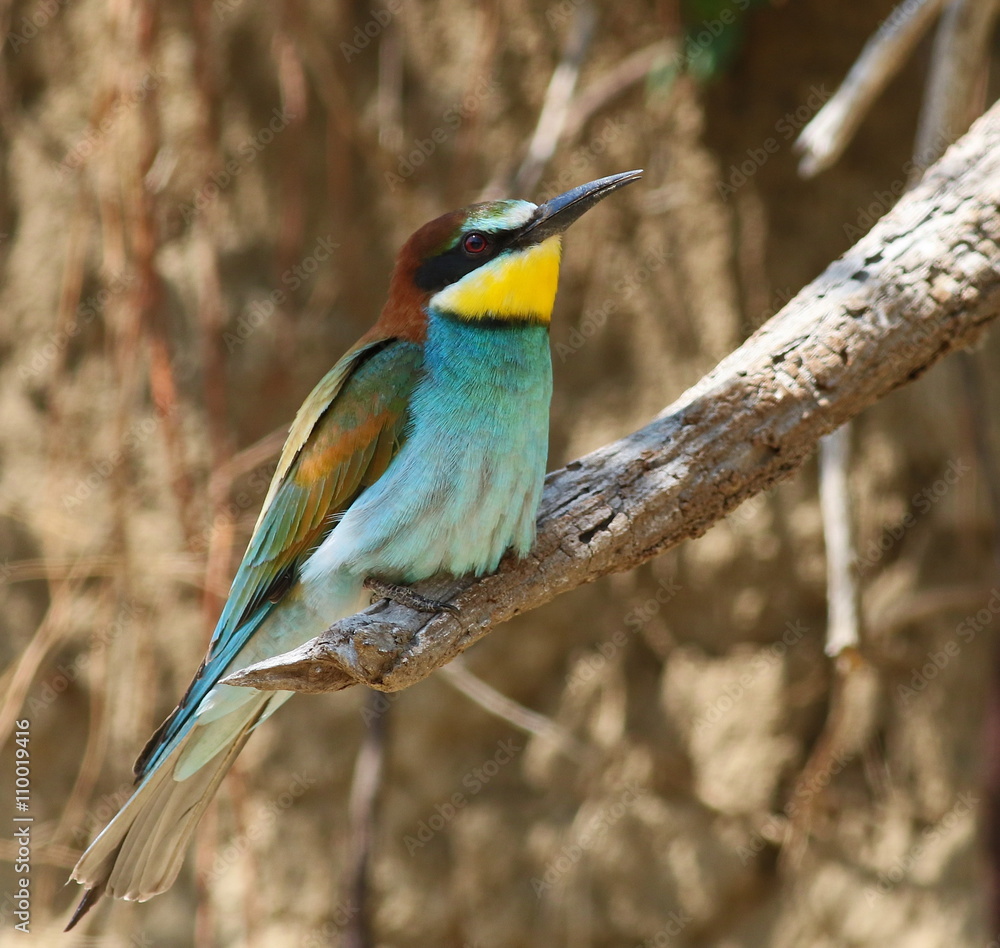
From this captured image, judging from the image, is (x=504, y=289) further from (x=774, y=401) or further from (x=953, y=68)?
(x=953, y=68)

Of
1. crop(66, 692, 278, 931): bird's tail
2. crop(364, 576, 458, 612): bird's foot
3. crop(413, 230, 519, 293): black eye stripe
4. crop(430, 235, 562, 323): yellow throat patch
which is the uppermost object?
crop(413, 230, 519, 293): black eye stripe

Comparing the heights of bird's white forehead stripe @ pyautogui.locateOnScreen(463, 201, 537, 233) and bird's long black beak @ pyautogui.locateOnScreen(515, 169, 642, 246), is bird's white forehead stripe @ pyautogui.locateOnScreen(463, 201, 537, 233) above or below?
above

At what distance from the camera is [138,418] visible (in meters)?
3.19

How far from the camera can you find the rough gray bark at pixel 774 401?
5.89 feet

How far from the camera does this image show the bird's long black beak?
2061 mm

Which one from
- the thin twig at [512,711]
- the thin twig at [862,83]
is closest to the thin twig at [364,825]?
the thin twig at [512,711]

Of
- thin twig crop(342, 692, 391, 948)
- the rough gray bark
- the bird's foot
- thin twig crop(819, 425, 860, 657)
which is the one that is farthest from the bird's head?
thin twig crop(342, 692, 391, 948)

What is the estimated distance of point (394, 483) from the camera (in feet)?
6.30

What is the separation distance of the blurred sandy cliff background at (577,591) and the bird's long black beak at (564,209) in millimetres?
1091

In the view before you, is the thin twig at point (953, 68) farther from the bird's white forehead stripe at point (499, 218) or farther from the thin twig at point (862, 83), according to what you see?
the bird's white forehead stripe at point (499, 218)

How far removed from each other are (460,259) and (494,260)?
0.23 feet

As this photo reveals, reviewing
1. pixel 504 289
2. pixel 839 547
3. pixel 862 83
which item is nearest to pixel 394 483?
pixel 504 289

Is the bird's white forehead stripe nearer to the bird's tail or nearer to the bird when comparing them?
the bird

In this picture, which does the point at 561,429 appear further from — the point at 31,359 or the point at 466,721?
the point at 31,359
